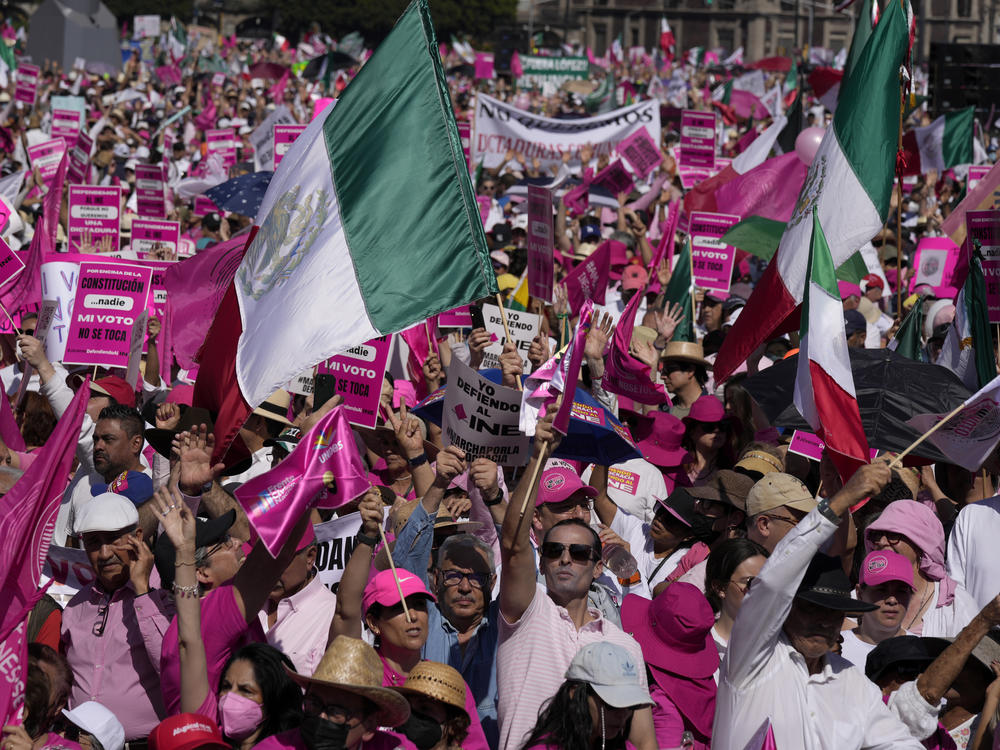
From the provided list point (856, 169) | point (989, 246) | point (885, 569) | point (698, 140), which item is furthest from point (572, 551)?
point (698, 140)

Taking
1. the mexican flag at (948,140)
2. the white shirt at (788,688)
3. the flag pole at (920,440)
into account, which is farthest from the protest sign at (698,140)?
the white shirt at (788,688)

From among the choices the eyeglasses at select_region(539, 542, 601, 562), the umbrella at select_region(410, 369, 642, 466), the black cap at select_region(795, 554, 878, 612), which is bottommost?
the umbrella at select_region(410, 369, 642, 466)

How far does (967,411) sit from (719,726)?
1.77m

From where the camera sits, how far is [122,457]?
242 inches

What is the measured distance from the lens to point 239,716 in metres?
4.13

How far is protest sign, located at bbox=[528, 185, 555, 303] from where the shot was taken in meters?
7.56

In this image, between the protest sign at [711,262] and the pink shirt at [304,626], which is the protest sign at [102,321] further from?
the protest sign at [711,262]

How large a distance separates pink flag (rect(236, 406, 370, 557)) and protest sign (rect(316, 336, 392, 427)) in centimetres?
187

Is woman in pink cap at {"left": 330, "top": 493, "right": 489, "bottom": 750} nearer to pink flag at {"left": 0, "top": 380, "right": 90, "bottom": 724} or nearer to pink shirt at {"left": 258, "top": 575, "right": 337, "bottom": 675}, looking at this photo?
pink shirt at {"left": 258, "top": 575, "right": 337, "bottom": 675}

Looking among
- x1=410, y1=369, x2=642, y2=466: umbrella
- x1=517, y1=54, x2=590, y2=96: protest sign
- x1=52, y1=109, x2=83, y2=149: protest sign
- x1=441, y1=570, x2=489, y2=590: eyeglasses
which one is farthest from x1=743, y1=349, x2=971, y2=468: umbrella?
x1=517, y1=54, x2=590, y2=96: protest sign

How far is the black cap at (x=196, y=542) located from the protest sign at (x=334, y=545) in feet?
1.73

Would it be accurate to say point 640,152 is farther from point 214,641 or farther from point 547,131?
point 214,641

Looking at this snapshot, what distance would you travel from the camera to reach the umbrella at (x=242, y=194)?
1188 centimetres

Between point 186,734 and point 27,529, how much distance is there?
0.80m
